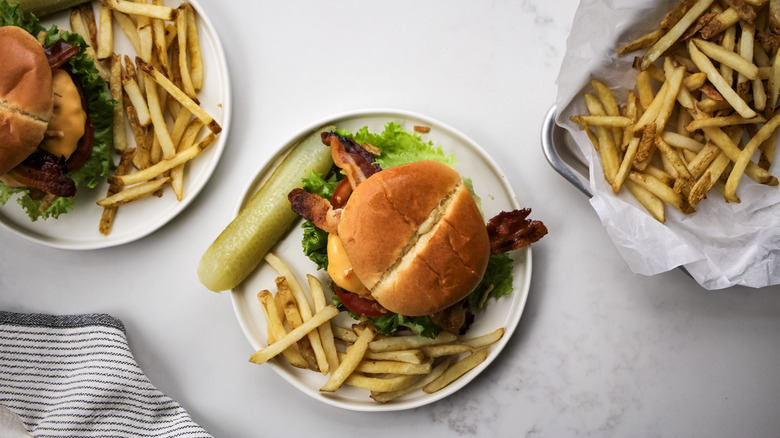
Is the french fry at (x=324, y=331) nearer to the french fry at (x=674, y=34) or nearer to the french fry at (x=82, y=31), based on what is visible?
the french fry at (x=82, y=31)

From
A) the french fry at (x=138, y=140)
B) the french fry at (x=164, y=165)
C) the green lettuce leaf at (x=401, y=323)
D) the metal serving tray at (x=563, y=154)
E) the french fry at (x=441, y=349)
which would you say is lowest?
the french fry at (x=441, y=349)

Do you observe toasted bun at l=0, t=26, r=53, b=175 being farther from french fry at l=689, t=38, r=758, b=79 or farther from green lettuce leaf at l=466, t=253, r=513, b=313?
french fry at l=689, t=38, r=758, b=79

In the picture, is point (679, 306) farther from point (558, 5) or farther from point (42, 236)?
point (42, 236)

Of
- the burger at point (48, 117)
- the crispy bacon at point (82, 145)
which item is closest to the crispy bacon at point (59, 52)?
the burger at point (48, 117)

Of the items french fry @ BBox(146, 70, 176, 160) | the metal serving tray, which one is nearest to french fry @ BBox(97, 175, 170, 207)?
french fry @ BBox(146, 70, 176, 160)

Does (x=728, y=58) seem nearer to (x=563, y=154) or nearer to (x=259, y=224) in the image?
(x=563, y=154)

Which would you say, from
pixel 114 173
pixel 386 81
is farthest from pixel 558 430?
pixel 114 173
